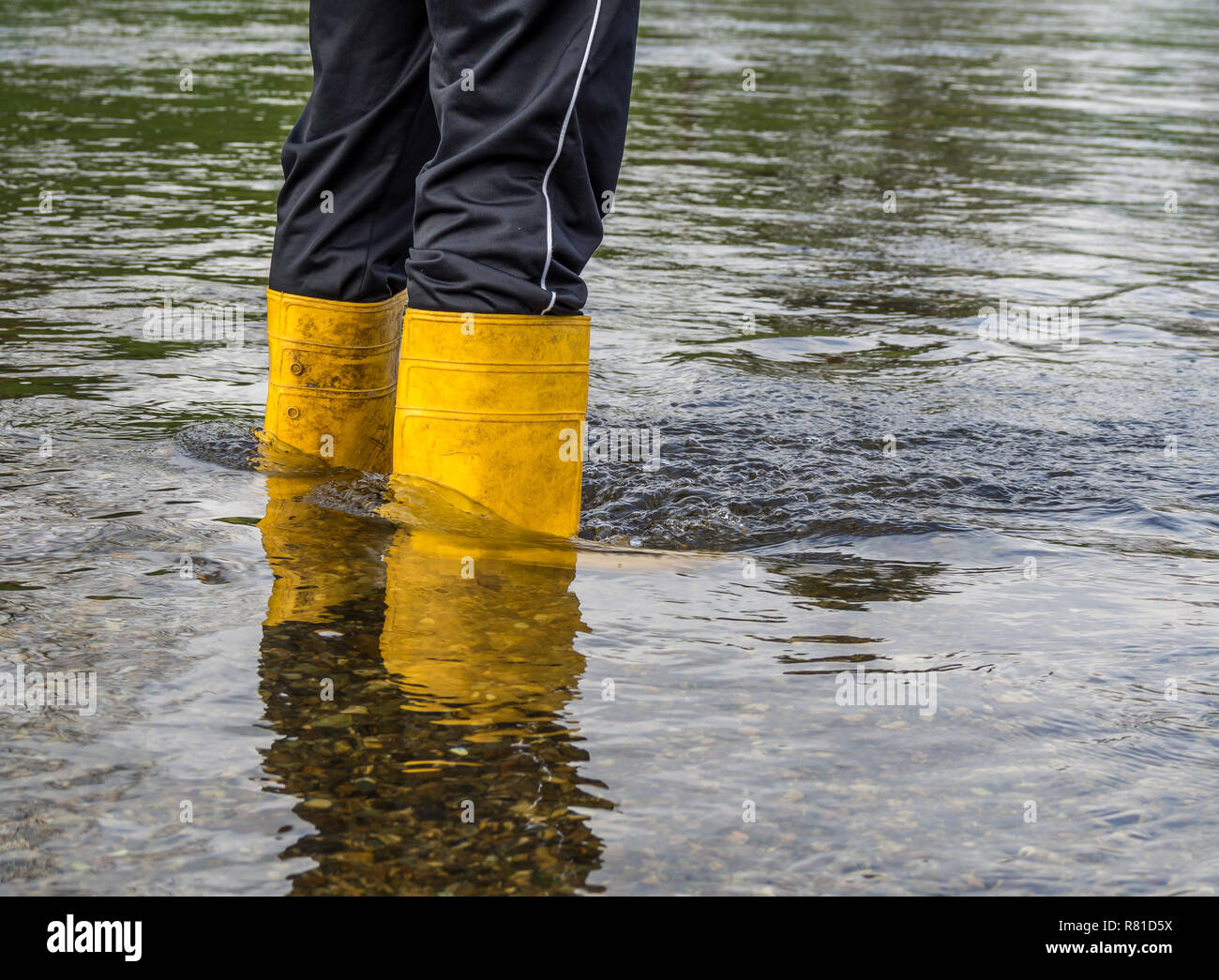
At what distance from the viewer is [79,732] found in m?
2.02

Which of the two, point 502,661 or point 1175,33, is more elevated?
point 1175,33

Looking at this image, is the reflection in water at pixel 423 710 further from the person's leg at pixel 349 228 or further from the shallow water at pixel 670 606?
the person's leg at pixel 349 228

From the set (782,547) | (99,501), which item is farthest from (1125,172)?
(99,501)

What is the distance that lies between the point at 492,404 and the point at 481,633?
0.53 metres

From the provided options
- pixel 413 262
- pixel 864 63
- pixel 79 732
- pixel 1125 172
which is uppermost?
pixel 864 63

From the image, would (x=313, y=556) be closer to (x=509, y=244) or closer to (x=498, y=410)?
(x=498, y=410)

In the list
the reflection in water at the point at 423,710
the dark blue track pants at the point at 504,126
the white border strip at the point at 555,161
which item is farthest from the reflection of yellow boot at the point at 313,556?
the white border strip at the point at 555,161

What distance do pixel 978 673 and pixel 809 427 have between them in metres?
1.56

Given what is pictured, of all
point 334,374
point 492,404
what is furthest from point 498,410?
point 334,374

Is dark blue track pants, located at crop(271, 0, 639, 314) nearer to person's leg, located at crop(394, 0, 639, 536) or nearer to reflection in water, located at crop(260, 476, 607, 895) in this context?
person's leg, located at crop(394, 0, 639, 536)

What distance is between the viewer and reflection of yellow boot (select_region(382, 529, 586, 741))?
2.13 meters

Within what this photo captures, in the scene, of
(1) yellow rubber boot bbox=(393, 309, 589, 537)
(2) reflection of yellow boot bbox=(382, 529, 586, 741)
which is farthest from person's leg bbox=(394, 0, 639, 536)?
(2) reflection of yellow boot bbox=(382, 529, 586, 741)

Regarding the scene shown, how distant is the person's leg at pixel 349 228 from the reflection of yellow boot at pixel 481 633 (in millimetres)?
602

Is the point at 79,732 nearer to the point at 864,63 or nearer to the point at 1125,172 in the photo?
the point at 1125,172
